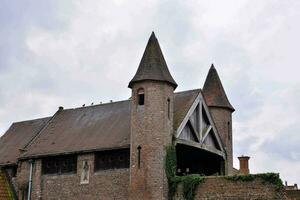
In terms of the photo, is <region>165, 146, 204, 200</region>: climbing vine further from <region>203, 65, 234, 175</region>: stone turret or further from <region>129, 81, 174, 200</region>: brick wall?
<region>203, 65, 234, 175</region>: stone turret

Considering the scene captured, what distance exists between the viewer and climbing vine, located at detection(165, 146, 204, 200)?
108 feet

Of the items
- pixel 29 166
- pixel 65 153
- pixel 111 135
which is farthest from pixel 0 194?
pixel 111 135

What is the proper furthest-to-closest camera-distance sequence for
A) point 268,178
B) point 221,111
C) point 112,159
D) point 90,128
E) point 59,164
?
point 221,111
point 90,128
point 59,164
point 112,159
point 268,178

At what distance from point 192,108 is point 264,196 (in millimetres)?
8221

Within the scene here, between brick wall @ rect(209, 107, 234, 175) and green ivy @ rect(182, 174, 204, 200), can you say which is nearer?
green ivy @ rect(182, 174, 204, 200)

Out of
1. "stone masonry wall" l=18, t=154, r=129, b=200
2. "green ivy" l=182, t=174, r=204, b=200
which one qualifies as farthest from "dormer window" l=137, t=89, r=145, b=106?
"green ivy" l=182, t=174, r=204, b=200

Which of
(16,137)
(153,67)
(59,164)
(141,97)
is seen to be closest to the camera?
(141,97)

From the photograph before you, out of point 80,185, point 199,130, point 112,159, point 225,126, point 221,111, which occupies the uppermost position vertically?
point 221,111

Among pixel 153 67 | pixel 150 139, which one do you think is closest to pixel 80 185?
pixel 150 139

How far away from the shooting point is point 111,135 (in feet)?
122

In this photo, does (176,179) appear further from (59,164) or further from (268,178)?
(59,164)

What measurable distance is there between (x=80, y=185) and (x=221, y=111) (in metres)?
11.6

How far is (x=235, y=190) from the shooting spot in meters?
31.6

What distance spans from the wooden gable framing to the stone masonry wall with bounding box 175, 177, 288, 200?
3.65 meters
